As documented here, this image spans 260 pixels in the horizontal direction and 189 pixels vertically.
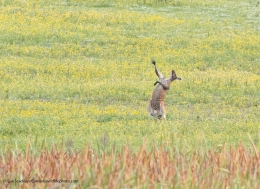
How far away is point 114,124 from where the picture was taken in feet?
48.1

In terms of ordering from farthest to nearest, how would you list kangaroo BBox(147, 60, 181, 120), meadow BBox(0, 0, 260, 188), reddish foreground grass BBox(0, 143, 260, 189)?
kangaroo BBox(147, 60, 181, 120), meadow BBox(0, 0, 260, 188), reddish foreground grass BBox(0, 143, 260, 189)

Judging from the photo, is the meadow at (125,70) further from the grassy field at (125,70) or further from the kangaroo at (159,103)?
the kangaroo at (159,103)

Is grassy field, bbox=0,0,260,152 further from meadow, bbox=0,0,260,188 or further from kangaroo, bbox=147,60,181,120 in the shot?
kangaroo, bbox=147,60,181,120

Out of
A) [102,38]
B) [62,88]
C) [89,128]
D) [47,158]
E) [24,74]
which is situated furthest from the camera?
[102,38]

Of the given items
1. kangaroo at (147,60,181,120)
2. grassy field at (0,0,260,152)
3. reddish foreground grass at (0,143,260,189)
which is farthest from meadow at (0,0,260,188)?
reddish foreground grass at (0,143,260,189)

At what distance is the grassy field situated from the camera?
46.1 ft

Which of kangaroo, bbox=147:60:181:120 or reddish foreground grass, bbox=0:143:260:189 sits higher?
reddish foreground grass, bbox=0:143:260:189

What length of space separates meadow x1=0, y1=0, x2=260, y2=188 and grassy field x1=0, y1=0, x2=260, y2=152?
0.03 metres

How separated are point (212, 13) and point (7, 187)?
79.2 ft

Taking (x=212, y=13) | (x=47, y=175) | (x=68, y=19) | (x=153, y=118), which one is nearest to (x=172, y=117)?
(x=153, y=118)

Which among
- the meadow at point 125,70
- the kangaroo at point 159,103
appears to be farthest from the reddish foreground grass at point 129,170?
the kangaroo at point 159,103

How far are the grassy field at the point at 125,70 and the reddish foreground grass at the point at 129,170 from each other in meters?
2.92

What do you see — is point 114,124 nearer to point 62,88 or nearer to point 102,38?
point 62,88

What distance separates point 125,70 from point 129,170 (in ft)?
49.4
